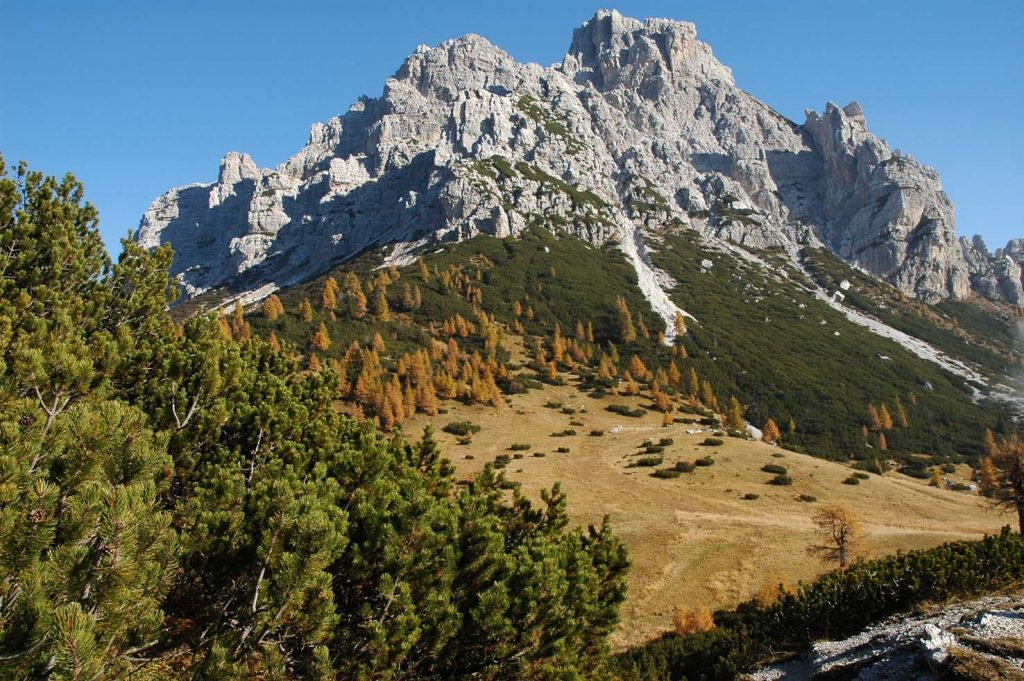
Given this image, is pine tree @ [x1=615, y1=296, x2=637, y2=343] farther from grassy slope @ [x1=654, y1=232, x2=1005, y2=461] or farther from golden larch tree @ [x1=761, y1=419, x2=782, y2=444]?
golden larch tree @ [x1=761, y1=419, x2=782, y2=444]

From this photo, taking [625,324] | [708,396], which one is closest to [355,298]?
[625,324]

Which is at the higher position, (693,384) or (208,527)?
(208,527)

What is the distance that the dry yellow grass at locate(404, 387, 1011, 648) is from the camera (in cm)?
3053

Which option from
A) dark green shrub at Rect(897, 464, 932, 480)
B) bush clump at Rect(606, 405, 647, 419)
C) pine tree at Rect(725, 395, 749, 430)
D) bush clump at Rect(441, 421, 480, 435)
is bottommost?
dark green shrub at Rect(897, 464, 932, 480)

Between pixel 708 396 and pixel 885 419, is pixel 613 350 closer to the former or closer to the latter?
pixel 708 396

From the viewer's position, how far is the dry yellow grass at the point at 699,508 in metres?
30.5

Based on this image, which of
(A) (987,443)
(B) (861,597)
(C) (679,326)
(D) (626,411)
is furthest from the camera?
(C) (679,326)

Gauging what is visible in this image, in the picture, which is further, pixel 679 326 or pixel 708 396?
pixel 679 326

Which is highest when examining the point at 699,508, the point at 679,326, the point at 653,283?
the point at 653,283

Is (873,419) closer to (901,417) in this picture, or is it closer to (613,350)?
(901,417)

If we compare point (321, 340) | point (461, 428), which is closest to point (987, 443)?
point (461, 428)

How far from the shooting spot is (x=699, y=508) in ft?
138

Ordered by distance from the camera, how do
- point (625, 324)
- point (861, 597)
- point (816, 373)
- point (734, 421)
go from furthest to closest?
1. point (625, 324)
2. point (816, 373)
3. point (734, 421)
4. point (861, 597)

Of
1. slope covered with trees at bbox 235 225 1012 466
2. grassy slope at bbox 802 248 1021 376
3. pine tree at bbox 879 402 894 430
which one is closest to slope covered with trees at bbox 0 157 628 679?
slope covered with trees at bbox 235 225 1012 466
